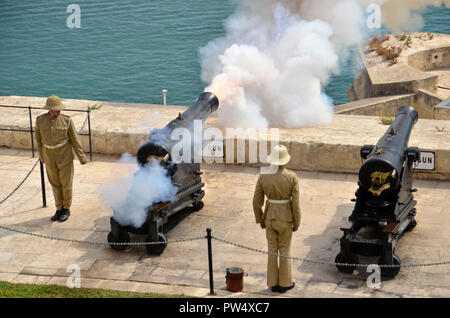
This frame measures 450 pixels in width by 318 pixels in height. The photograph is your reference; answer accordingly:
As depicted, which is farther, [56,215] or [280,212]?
[56,215]

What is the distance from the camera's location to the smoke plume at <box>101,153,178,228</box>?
9492mm

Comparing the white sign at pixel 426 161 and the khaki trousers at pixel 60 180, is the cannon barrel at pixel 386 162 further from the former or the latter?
the khaki trousers at pixel 60 180

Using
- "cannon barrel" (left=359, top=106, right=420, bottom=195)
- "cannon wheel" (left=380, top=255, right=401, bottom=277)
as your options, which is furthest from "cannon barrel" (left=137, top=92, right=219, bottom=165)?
"cannon wheel" (left=380, top=255, right=401, bottom=277)

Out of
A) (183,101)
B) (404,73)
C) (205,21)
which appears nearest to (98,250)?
(404,73)

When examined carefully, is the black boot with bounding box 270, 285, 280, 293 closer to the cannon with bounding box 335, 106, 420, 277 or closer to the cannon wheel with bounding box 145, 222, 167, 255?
the cannon with bounding box 335, 106, 420, 277

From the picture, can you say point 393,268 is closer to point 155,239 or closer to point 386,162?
point 386,162

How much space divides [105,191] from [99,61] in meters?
25.8

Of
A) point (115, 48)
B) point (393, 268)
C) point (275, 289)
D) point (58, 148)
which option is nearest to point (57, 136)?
point (58, 148)

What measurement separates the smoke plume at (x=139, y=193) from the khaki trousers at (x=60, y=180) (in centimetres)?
56

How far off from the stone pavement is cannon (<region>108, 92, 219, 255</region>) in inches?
6.5

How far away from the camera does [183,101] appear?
30.4 meters

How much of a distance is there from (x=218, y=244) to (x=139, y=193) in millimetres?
1173

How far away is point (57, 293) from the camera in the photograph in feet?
27.4

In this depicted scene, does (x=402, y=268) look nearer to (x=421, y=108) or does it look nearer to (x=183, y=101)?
(x=421, y=108)
